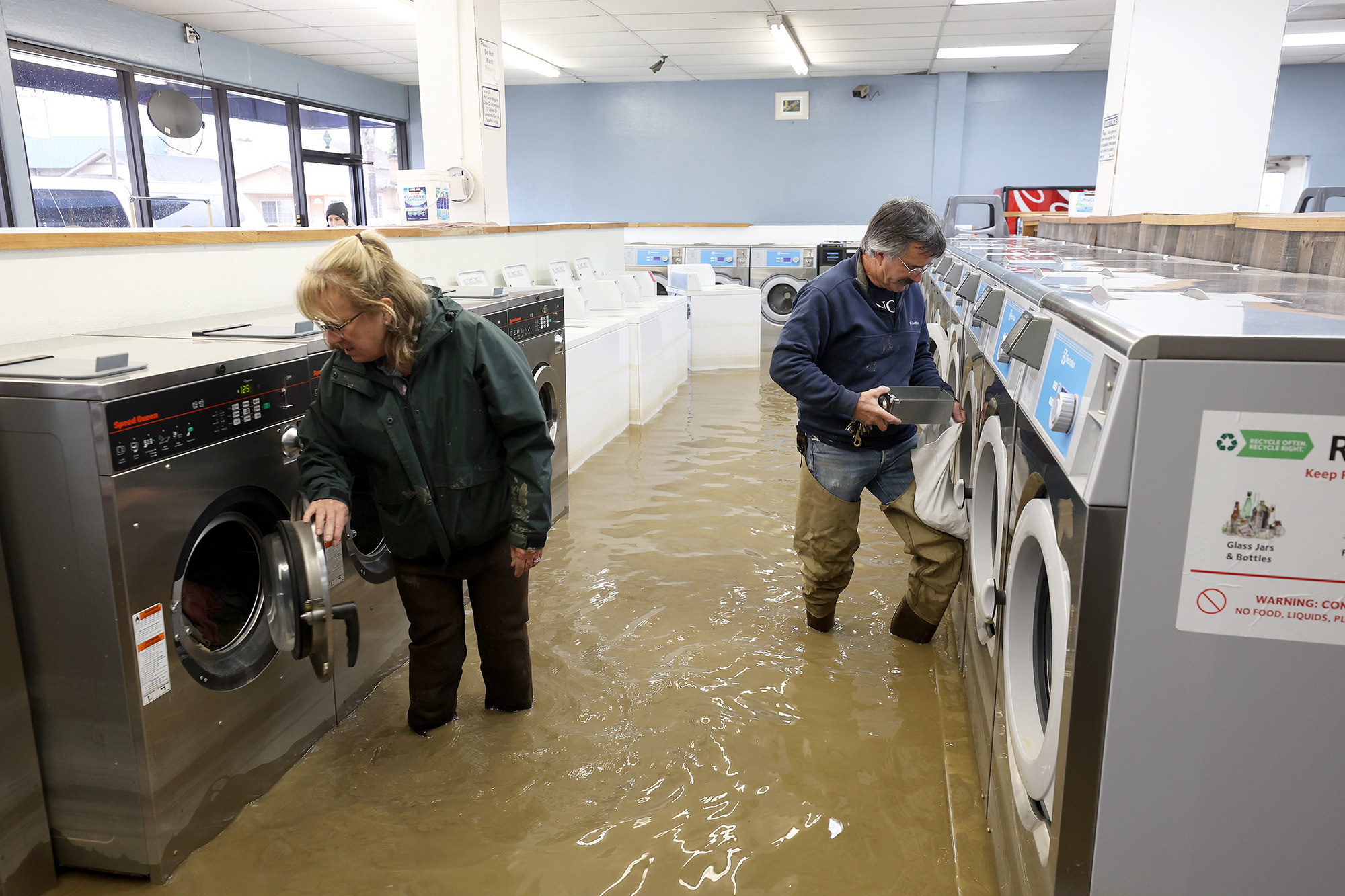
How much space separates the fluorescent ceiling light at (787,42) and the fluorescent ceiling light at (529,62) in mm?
2631

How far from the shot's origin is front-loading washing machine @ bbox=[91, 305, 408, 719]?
2.19 m

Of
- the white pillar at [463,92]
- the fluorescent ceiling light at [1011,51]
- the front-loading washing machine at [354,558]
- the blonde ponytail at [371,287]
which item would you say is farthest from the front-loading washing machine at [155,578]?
the fluorescent ceiling light at [1011,51]

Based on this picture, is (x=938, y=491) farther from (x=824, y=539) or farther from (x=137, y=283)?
(x=137, y=283)

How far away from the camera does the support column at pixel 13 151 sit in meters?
6.23

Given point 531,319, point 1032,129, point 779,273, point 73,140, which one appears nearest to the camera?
point 531,319

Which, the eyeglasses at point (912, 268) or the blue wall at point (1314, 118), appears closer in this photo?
the eyeglasses at point (912, 268)

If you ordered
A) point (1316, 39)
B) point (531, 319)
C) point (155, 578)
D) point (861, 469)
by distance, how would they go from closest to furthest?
point (155, 578) → point (861, 469) → point (531, 319) → point (1316, 39)

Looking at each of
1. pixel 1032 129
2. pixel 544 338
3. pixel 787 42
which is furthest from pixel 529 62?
pixel 544 338

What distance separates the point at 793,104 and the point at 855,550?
9.39 m

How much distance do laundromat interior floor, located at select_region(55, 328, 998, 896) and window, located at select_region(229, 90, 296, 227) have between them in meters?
7.31

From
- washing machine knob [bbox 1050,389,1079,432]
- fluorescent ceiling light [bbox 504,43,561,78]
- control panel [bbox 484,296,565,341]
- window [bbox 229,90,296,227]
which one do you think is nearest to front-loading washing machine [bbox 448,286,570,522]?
control panel [bbox 484,296,565,341]

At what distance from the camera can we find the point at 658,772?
7.18ft

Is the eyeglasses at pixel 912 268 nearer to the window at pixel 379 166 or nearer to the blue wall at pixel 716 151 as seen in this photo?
the blue wall at pixel 716 151

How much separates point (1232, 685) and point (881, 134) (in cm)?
1066
